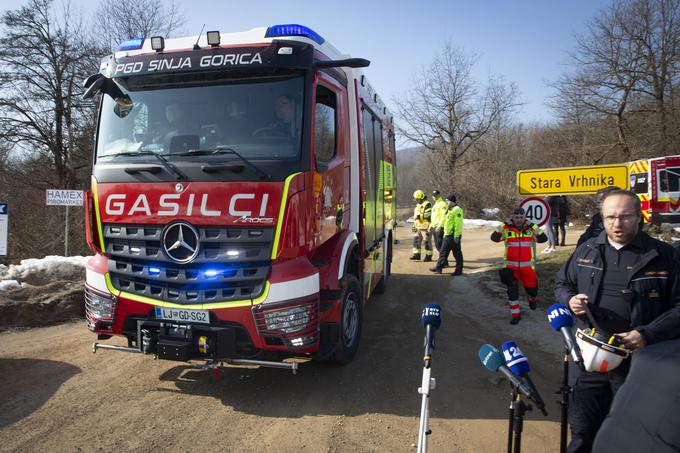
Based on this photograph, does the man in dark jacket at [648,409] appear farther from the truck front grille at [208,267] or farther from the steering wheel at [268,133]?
the steering wheel at [268,133]

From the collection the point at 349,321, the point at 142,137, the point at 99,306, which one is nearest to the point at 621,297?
the point at 349,321

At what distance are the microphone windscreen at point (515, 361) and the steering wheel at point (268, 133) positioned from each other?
2547mm

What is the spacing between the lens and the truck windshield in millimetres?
4020

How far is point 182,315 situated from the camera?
3.91 metres

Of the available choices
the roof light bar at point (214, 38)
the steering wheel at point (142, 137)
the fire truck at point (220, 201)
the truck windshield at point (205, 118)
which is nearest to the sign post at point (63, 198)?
the fire truck at point (220, 201)

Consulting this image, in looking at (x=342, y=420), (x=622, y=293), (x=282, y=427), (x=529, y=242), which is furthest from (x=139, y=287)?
(x=529, y=242)

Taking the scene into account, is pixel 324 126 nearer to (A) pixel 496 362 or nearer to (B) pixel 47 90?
(A) pixel 496 362

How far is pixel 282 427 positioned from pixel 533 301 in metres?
5.01

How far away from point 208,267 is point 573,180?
19.8 ft

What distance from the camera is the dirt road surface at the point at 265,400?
353 cm

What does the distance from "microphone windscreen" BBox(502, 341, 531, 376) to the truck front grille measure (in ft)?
6.62

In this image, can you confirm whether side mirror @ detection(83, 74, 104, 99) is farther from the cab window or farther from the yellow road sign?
the yellow road sign

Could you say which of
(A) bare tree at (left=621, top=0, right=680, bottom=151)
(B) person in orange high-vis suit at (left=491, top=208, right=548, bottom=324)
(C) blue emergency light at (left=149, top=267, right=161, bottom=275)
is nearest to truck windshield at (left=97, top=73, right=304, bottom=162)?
(C) blue emergency light at (left=149, top=267, right=161, bottom=275)

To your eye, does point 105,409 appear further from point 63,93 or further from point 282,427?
point 63,93
